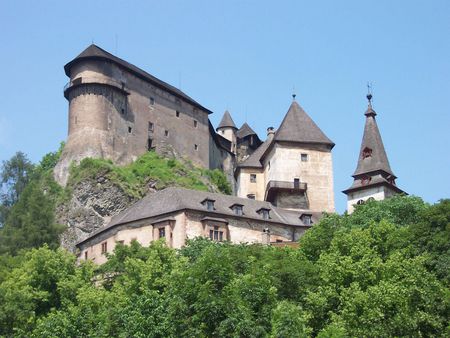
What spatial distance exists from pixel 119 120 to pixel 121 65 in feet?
21.3

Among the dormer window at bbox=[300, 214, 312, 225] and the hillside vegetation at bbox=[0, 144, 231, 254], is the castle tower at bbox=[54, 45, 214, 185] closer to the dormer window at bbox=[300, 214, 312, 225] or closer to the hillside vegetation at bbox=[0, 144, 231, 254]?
the hillside vegetation at bbox=[0, 144, 231, 254]

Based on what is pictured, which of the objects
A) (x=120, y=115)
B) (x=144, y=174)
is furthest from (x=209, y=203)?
(x=120, y=115)

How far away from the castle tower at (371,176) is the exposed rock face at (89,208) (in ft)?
69.5

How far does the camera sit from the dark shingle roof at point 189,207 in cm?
6788

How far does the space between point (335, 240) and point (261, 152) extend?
43469 millimetres

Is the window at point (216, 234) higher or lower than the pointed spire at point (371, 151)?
lower

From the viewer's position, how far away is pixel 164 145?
317 feet

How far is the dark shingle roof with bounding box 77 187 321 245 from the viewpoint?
67.9 m

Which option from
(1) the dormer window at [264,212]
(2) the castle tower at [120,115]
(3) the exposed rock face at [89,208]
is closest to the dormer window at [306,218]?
(1) the dormer window at [264,212]

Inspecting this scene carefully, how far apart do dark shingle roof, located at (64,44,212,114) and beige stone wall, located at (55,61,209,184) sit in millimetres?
523

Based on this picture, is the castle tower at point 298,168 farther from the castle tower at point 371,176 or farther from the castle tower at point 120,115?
the castle tower at point 120,115

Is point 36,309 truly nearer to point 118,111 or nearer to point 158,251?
point 158,251

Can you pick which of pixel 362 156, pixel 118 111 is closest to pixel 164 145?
pixel 118 111

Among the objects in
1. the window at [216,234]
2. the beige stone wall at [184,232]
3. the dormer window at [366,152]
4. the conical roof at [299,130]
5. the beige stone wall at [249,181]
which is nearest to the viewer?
the beige stone wall at [184,232]
